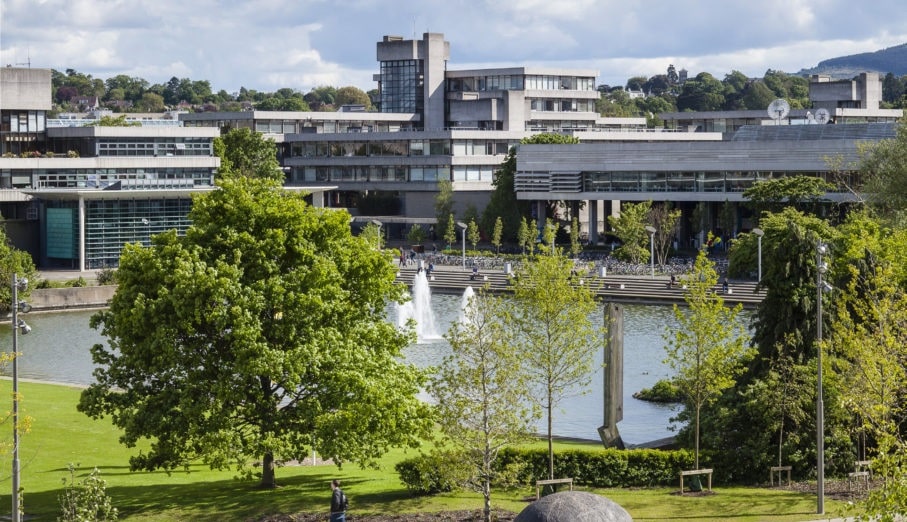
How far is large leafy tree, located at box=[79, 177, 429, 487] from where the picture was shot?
30375mm

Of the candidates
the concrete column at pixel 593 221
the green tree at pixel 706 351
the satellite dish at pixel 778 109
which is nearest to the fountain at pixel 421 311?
the concrete column at pixel 593 221

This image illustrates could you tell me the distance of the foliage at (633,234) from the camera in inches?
3401

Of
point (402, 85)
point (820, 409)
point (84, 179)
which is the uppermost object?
point (402, 85)

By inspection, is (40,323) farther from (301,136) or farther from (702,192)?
(301,136)

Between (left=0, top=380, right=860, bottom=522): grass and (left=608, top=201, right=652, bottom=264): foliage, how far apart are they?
5067 centimetres

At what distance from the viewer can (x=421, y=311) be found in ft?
237

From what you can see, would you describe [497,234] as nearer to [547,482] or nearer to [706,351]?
[706,351]

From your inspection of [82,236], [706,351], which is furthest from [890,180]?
[82,236]

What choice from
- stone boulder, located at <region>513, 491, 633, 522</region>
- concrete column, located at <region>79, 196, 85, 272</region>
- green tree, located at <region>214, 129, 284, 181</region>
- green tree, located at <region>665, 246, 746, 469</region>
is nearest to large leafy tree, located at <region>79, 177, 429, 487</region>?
green tree, located at <region>665, 246, 746, 469</region>

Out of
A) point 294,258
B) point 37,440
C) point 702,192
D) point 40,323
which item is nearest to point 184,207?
point 40,323

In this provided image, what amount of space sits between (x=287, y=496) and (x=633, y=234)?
57599 mm

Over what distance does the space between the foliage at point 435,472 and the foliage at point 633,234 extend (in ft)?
180

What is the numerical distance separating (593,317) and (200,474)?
109 feet

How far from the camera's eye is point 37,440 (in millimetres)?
38125
